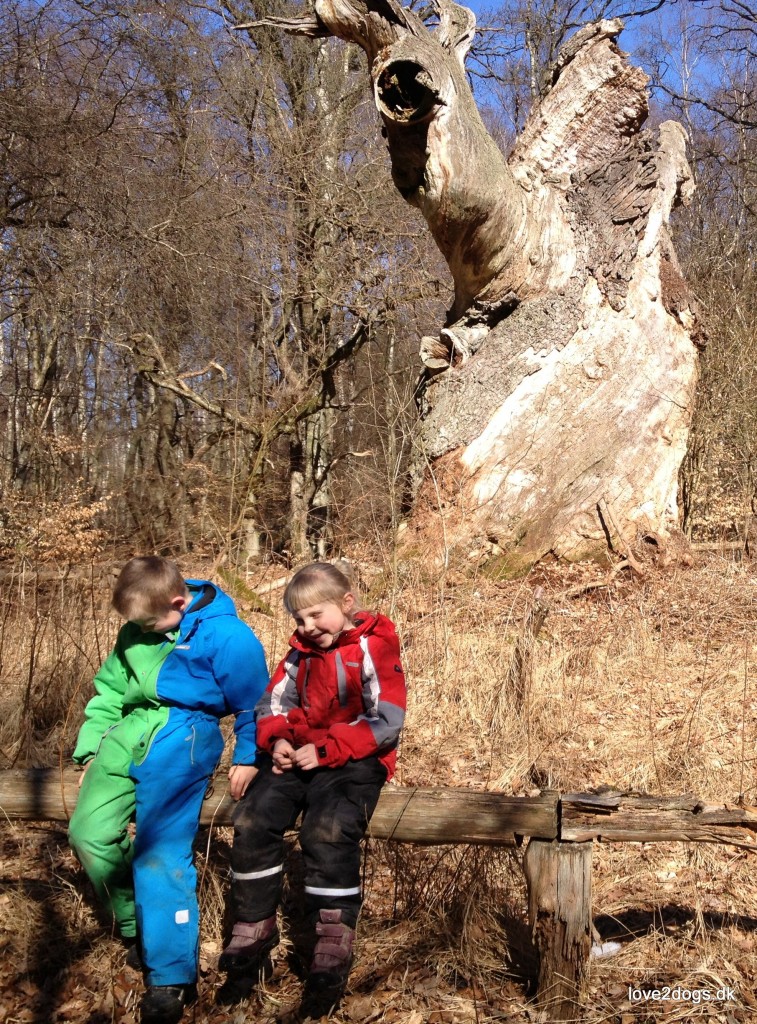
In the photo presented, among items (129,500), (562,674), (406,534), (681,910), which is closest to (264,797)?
(681,910)

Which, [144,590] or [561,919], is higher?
[144,590]

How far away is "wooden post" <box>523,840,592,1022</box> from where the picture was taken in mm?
2398

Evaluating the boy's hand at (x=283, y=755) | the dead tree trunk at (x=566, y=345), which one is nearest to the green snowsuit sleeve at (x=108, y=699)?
the boy's hand at (x=283, y=755)

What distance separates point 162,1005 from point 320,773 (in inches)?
31.7

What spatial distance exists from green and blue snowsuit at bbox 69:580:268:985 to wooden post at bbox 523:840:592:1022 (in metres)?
0.98

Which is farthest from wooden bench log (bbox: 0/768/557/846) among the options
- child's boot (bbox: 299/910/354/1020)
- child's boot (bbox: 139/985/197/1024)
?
child's boot (bbox: 139/985/197/1024)

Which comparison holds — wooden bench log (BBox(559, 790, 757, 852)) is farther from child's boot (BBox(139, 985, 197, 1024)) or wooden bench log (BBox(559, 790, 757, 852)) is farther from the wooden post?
child's boot (BBox(139, 985, 197, 1024))

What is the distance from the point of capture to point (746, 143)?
17.3m

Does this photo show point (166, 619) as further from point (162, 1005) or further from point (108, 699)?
point (162, 1005)

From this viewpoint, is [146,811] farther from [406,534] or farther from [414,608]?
[406,534]

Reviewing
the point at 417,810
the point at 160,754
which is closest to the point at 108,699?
the point at 160,754

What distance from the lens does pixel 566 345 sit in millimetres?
7121

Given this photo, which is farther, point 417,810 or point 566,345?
point 566,345

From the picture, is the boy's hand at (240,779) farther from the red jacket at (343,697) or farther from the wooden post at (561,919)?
the wooden post at (561,919)
